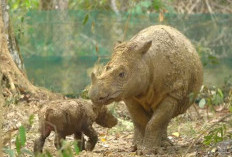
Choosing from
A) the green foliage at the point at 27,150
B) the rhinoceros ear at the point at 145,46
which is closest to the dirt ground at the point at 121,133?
the rhinoceros ear at the point at 145,46

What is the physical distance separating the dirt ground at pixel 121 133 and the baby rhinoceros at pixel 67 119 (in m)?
0.17

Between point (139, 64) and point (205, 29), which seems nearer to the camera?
point (139, 64)

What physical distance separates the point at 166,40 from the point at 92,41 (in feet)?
17.3

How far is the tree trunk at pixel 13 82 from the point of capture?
10.8 meters

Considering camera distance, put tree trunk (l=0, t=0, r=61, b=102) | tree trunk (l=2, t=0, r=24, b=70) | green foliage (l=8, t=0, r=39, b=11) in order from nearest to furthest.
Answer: tree trunk (l=0, t=0, r=61, b=102) → tree trunk (l=2, t=0, r=24, b=70) → green foliage (l=8, t=0, r=39, b=11)

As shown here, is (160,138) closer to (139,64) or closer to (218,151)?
(139,64)

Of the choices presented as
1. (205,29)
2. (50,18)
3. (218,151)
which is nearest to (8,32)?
(50,18)

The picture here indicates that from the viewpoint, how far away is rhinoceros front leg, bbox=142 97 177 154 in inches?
303

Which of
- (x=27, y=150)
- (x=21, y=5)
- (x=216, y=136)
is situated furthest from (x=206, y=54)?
(x=27, y=150)

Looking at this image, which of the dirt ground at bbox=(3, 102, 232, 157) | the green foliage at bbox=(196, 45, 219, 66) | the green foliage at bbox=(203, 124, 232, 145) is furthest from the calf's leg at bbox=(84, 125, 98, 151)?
the green foliage at bbox=(196, 45, 219, 66)

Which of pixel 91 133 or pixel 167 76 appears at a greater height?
pixel 167 76

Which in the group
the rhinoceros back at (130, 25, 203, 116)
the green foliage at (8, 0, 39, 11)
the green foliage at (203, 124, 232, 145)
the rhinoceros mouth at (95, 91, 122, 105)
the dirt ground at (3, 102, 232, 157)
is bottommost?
the dirt ground at (3, 102, 232, 157)

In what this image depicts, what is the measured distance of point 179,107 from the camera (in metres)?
7.97

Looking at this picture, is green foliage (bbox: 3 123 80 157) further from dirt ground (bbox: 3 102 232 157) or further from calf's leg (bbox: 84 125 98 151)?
calf's leg (bbox: 84 125 98 151)
